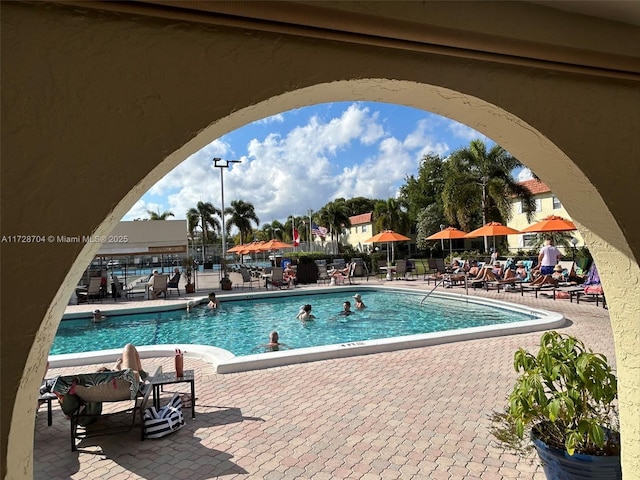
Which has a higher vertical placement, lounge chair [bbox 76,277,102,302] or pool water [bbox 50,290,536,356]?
lounge chair [bbox 76,277,102,302]

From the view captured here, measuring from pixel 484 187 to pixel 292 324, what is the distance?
2056 centimetres

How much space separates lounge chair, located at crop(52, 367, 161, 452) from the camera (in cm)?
443

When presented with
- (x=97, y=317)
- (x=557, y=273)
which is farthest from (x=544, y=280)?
(x=97, y=317)

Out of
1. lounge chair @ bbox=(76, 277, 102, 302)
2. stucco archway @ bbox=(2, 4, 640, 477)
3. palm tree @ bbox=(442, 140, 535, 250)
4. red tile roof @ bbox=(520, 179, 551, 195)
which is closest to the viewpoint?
stucco archway @ bbox=(2, 4, 640, 477)

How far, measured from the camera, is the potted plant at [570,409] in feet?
9.02

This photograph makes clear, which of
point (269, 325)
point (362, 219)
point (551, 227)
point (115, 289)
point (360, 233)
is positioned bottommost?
point (269, 325)

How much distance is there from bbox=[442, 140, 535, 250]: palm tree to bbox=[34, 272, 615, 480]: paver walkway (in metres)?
23.2

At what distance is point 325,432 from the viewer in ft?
14.8

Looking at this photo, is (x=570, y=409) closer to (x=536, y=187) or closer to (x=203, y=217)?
(x=536, y=187)

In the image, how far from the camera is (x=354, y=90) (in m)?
1.99

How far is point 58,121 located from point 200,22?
0.66m

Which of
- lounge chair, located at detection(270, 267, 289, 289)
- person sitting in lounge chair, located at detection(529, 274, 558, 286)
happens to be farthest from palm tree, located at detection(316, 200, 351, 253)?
person sitting in lounge chair, located at detection(529, 274, 558, 286)

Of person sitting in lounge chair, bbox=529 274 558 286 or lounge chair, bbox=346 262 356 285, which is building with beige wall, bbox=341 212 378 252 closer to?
lounge chair, bbox=346 262 356 285

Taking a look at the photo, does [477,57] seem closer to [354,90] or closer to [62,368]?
[354,90]
